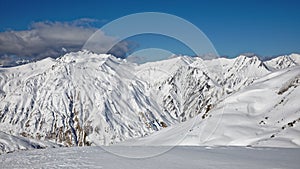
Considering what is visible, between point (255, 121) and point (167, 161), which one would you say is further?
point (255, 121)

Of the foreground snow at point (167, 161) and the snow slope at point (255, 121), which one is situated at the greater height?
the snow slope at point (255, 121)

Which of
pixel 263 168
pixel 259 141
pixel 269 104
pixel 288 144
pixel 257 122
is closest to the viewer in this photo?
pixel 263 168

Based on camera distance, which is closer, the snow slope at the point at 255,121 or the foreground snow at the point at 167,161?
the foreground snow at the point at 167,161

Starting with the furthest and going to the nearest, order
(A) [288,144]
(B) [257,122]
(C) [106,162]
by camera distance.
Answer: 1. (B) [257,122]
2. (A) [288,144]
3. (C) [106,162]

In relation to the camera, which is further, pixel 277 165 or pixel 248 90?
pixel 248 90

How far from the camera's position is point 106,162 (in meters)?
22.3

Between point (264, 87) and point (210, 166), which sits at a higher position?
point (264, 87)

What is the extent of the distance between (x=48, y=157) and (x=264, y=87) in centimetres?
4372

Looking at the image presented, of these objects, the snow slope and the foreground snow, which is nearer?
the foreground snow

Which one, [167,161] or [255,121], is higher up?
[255,121]

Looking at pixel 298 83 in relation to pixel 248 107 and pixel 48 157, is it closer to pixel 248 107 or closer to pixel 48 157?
pixel 248 107

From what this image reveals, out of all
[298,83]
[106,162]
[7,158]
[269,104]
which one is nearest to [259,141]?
[269,104]

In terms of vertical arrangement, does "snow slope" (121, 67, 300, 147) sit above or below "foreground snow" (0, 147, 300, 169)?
above

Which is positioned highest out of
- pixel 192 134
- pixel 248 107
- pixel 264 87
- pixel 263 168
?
pixel 264 87
